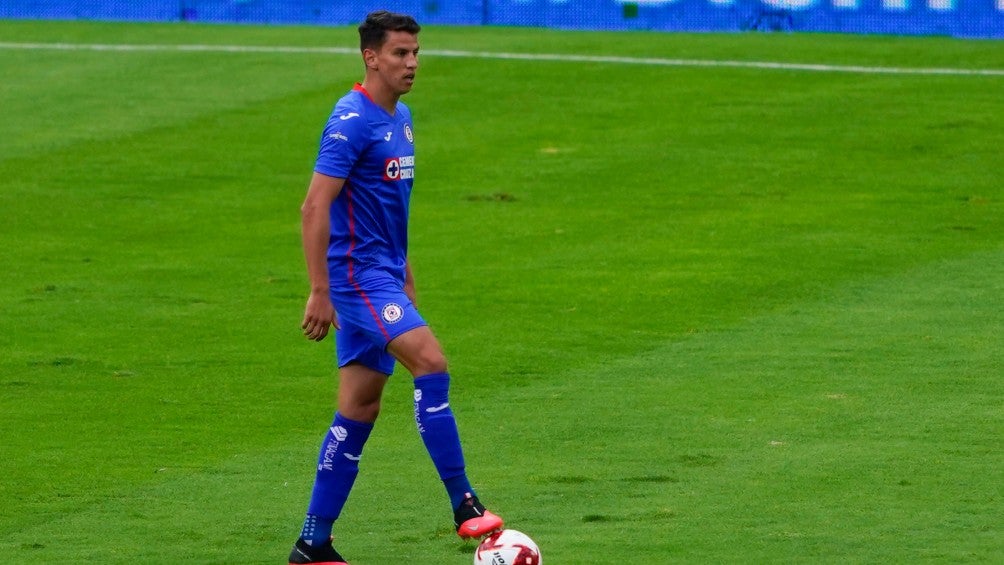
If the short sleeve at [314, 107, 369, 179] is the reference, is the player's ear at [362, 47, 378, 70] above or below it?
above

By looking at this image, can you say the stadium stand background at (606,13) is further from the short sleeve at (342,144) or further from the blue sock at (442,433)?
the blue sock at (442,433)

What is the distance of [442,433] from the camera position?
646cm

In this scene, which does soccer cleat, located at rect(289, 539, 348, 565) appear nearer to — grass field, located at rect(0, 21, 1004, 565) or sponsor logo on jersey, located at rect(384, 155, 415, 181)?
grass field, located at rect(0, 21, 1004, 565)

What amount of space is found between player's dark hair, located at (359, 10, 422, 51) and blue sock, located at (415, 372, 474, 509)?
1309 mm

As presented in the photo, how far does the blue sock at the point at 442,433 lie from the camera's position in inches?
253

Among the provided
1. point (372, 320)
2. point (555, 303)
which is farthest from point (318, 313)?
point (555, 303)

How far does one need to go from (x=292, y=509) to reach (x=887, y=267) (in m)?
6.97

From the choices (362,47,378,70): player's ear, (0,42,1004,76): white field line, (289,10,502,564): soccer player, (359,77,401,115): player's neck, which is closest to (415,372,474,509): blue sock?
(289,10,502,564): soccer player

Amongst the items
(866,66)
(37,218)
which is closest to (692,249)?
(37,218)

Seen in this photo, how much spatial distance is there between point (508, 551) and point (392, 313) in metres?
0.99

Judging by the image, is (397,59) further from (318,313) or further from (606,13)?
(606,13)

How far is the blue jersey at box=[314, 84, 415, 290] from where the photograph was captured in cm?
652

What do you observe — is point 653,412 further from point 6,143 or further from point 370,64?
point 6,143

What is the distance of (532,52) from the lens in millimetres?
23016
